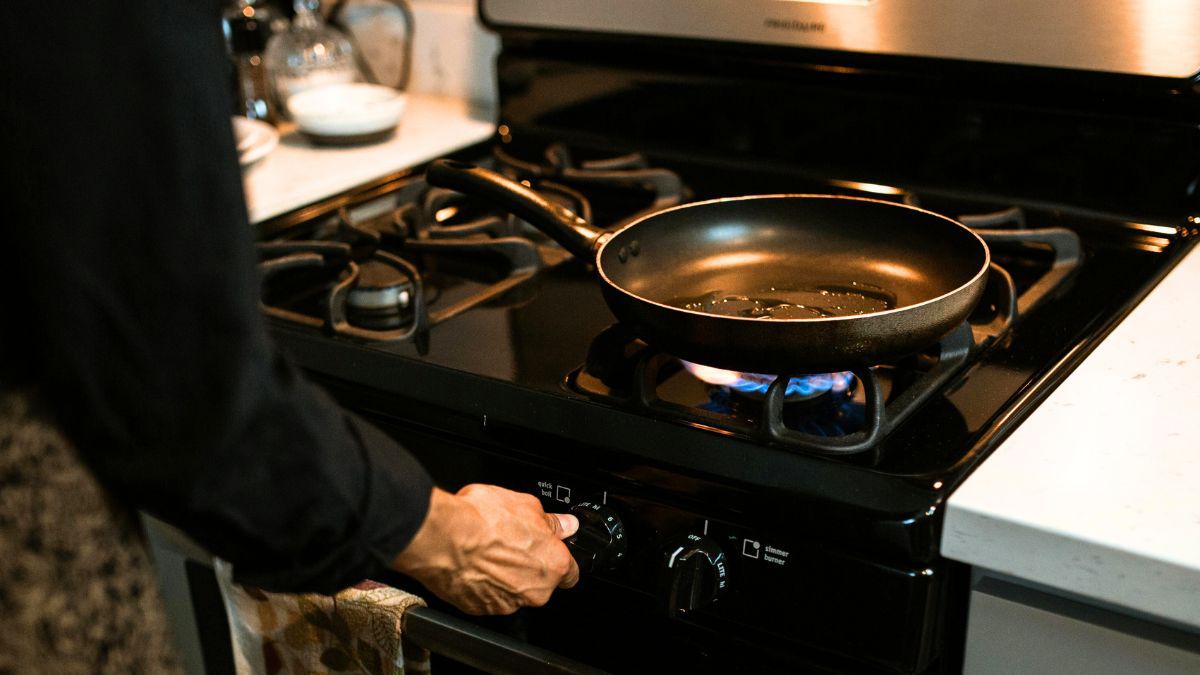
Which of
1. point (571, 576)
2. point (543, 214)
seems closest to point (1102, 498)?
point (571, 576)

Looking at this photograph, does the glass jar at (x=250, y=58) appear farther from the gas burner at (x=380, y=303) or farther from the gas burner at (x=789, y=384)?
the gas burner at (x=789, y=384)

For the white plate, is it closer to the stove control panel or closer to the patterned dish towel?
the patterned dish towel

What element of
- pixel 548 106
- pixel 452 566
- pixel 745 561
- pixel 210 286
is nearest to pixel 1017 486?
pixel 745 561

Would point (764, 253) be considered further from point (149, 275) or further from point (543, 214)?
point (149, 275)

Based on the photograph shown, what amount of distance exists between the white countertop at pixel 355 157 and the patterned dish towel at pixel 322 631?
1.35 ft

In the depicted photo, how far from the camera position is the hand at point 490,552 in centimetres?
68

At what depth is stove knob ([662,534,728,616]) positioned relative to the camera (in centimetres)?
76

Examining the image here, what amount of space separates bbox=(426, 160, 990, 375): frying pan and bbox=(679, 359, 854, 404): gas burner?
0.04m

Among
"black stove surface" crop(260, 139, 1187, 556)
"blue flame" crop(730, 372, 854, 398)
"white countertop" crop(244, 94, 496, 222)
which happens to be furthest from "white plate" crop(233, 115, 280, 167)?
"blue flame" crop(730, 372, 854, 398)

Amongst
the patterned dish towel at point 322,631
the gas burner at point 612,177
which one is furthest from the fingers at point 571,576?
the gas burner at point 612,177

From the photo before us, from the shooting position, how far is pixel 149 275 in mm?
506

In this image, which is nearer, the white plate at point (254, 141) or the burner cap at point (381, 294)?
the burner cap at point (381, 294)

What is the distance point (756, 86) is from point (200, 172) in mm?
825

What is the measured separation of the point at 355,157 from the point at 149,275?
90 cm
